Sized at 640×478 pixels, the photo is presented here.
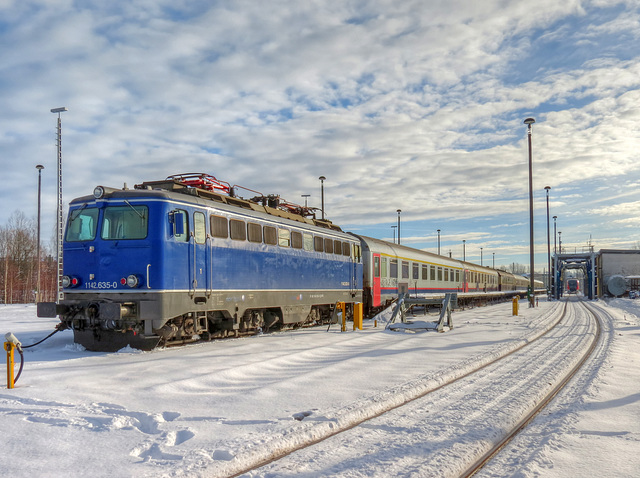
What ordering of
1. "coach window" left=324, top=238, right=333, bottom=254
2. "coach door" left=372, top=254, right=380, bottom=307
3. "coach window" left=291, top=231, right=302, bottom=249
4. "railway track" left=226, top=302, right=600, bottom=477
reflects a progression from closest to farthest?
"railway track" left=226, top=302, right=600, bottom=477
"coach window" left=291, top=231, right=302, bottom=249
"coach window" left=324, top=238, right=333, bottom=254
"coach door" left=372, top=254, right=380, bottom=307

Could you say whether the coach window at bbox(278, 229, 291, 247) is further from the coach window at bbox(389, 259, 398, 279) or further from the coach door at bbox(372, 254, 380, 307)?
the coach window at bbox(389, 259, 398, 279)

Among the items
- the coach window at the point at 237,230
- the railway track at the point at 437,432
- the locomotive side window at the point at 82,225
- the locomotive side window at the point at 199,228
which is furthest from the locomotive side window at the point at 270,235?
the railway track at the point at 437,432

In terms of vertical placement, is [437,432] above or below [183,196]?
below

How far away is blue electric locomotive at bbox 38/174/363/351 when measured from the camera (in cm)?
1077

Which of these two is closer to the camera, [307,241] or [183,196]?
[183,196]

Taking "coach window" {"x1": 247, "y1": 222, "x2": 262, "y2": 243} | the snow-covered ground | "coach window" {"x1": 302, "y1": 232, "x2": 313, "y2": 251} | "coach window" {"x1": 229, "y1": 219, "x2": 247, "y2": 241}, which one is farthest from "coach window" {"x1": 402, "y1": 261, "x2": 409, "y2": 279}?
the snow-covered ground

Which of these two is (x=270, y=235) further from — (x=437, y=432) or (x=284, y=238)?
(x=437, y=432)

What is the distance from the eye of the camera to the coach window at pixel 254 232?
45.4 feet

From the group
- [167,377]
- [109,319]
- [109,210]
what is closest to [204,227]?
[109,210]

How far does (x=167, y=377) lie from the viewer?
325 inches

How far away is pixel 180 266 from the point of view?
1127 centimetres

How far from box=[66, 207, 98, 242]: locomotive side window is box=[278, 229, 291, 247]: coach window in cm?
530

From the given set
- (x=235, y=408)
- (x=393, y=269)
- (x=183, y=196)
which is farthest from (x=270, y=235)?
(x=393, y=269)

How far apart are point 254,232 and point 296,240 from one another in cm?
239
